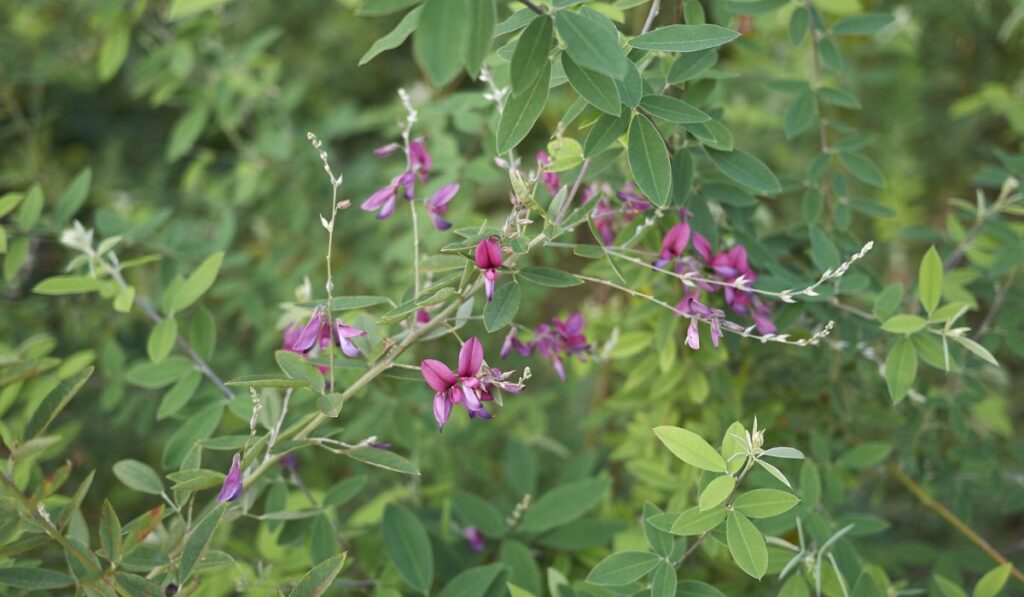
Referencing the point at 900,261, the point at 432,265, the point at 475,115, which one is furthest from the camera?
the point at 900,261

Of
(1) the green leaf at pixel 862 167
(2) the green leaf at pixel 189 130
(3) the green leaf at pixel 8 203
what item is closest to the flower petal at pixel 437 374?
(3) the green leaf at pixel 8 203

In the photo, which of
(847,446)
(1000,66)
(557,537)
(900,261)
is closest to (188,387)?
(557,537)

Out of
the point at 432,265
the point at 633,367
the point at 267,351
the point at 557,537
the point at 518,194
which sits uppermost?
the point at 518,194

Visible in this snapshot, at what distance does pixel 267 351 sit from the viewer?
225 cm

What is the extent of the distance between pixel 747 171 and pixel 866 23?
1.58 ft

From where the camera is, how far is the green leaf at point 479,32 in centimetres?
75

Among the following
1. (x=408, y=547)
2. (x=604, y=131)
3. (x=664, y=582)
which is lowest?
(x=408, y=547)

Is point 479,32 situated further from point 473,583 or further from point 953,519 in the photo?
point 953,519

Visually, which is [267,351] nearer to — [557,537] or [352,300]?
[557,537]

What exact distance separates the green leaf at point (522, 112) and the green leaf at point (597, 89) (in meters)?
0.03

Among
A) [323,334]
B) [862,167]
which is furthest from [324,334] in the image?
[862,167]

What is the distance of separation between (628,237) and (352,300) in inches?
16.4

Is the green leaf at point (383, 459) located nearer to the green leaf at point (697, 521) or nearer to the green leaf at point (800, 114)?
the green leaf at point (697, 521)

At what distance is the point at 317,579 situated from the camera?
39.8 inches
